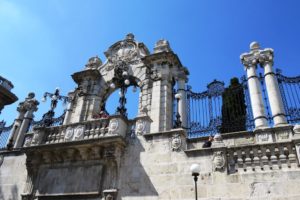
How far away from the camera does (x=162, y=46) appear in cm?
1510

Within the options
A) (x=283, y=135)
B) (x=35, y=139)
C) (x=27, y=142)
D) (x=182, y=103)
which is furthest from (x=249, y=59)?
(x=27, y=142)

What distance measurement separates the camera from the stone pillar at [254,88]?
10578 millimetres

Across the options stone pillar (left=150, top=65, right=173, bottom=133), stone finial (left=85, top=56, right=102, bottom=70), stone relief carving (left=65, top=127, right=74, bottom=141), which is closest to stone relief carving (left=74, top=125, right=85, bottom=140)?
stone relief carving (left=65, top=127, right=74, bottom=141)

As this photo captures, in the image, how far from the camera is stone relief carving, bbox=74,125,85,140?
38.7ft

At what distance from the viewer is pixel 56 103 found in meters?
14.5

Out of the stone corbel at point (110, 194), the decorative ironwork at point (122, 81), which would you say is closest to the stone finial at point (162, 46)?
the decorative ironwork at point (122, 81)

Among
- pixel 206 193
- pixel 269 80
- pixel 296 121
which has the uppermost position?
pixel 269 80

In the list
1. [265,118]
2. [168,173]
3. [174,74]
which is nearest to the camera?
[168,173]

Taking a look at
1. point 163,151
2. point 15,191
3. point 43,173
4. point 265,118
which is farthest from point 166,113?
point 15,191

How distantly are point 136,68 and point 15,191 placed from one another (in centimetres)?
868

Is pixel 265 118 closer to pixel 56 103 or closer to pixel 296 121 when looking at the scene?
pixel 296 121

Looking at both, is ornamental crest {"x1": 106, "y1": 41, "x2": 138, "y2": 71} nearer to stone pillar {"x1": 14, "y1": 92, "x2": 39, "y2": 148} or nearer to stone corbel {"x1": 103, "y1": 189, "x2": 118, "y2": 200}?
stone pillar {"x1": 14, "y1": 92, "x2": 39, "y2": 148}

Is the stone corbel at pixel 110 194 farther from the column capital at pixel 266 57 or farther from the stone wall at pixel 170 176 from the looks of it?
the column capital at pixel 266 57

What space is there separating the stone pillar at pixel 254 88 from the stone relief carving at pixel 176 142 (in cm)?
307
